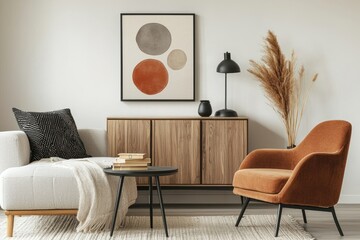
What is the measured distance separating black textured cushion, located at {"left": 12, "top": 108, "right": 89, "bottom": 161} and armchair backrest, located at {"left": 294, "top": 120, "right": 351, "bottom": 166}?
1.82m

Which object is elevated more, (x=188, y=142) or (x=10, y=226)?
(x=188, y=142)

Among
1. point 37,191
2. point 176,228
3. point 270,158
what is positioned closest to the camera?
point 37,191

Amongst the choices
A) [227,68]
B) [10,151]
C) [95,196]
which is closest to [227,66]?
[227,68]

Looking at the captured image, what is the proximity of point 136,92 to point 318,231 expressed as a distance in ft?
7.53

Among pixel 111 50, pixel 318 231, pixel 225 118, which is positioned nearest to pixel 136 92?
pixel 111 50

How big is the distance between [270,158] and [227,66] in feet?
3.78

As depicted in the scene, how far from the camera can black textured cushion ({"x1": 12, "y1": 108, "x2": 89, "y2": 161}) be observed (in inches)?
201

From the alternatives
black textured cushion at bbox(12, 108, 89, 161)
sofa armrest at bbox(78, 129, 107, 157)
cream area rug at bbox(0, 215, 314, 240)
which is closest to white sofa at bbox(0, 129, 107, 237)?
cream area rug at bbox(0, 215, 314, 240)

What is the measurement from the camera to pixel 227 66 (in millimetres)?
5906

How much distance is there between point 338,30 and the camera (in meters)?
6.18

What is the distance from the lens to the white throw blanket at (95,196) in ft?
14.7

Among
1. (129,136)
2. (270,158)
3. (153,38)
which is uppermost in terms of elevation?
(153,38)

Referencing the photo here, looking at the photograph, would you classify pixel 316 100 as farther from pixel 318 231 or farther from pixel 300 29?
pixel 318 231

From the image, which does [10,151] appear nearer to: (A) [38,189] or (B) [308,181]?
(A) [38,189]
